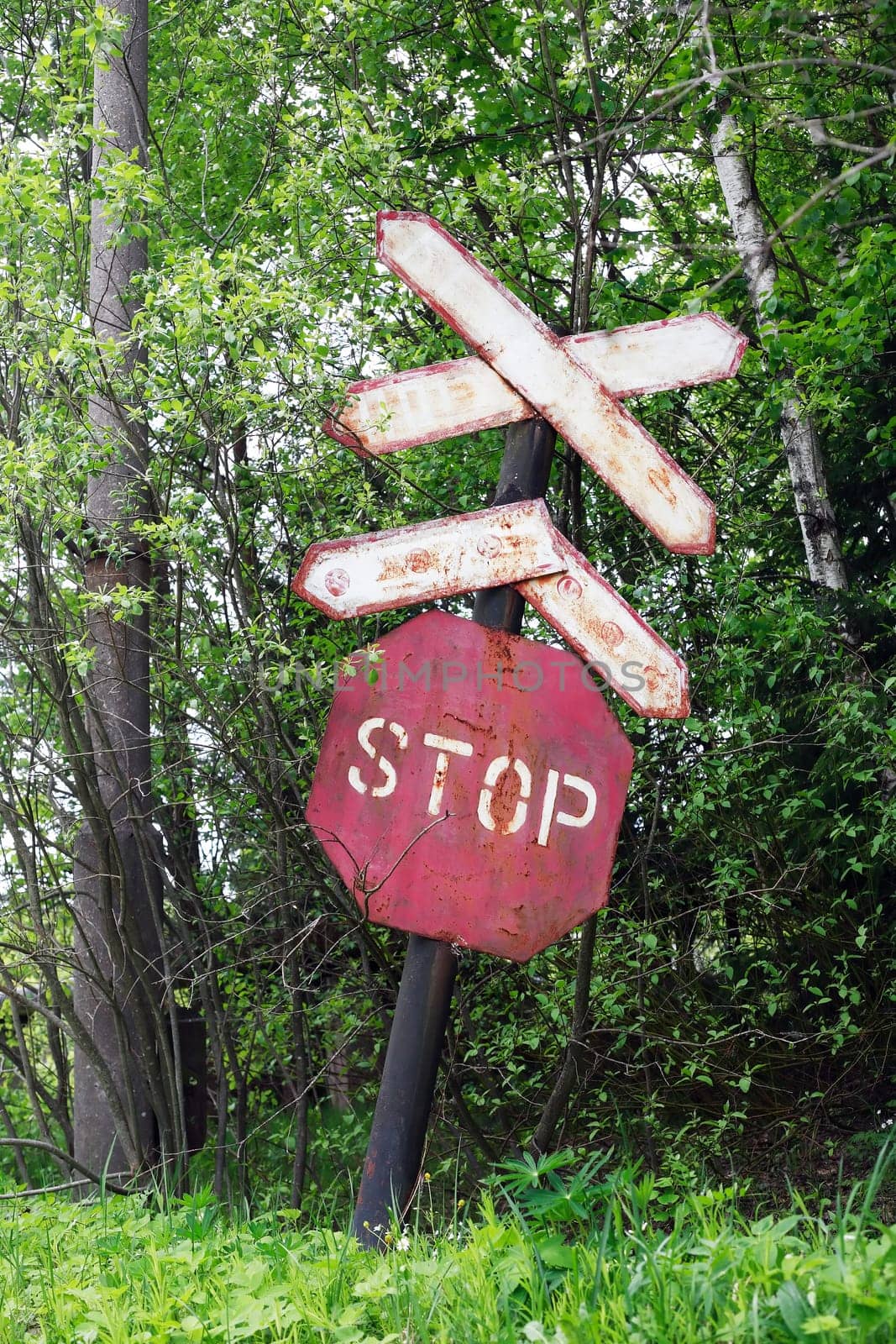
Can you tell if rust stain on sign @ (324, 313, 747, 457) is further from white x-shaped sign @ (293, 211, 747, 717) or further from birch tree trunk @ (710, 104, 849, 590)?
birch tree trunk @ (710, 104, 849, 590)

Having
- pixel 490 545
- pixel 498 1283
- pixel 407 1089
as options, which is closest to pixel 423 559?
pixel 490 545

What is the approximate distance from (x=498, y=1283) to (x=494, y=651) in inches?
51.6

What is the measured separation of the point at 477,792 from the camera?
271cm

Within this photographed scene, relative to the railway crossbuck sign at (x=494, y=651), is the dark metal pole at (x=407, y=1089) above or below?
below

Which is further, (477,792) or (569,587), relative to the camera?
(569,587)

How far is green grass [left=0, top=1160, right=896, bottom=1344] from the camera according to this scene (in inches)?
73.7

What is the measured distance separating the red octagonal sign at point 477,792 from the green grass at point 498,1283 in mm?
569

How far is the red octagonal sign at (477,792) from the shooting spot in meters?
2.66

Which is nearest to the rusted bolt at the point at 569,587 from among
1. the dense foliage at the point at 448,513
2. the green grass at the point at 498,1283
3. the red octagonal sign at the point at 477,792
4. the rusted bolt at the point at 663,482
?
the red octagonal sign at the point at 477,792

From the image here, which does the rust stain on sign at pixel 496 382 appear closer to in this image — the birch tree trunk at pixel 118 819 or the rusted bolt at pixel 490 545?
the rusted bolt at pixel 490 545

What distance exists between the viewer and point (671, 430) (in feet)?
18.8

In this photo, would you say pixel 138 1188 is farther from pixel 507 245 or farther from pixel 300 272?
pixel 507 245

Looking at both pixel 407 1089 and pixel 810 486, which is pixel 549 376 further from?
pixel 810 486

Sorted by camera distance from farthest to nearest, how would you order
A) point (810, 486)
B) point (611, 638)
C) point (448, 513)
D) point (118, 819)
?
point (810, 486) < point (448, 513) < point (118, 819) < point (611, 638)
